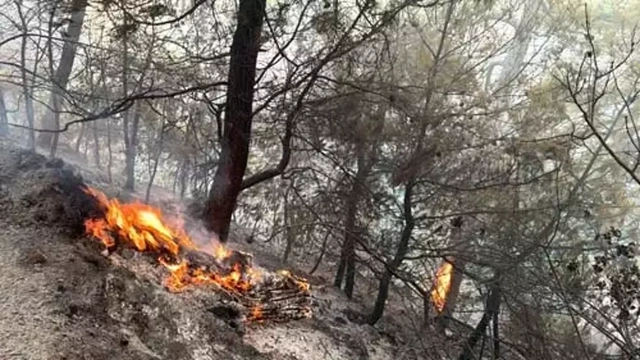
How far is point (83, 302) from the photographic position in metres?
3.89

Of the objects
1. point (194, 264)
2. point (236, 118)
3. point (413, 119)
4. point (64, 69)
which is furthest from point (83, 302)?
point (64, 69)

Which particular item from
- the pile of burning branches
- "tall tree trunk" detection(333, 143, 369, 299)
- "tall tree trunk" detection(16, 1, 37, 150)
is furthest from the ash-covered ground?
"tall tree trunk" detection(333, 143, 369, 299)

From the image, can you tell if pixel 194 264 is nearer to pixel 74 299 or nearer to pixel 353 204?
pixel 74 299

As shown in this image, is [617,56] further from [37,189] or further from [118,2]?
[37,189]

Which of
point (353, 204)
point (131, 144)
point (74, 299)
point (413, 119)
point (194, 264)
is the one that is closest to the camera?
point (74, 299)

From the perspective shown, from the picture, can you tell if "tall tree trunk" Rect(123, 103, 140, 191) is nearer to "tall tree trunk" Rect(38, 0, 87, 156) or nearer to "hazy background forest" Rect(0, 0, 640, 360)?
"tall tree trunk" Rect(38, 0, 87, 156)

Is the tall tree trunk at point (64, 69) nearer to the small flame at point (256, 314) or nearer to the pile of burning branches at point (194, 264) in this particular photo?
the pile of burning branches at point (194, 264)

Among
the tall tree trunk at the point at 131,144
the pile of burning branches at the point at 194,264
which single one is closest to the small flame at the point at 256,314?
the pile of burning branches at the point at 194,264

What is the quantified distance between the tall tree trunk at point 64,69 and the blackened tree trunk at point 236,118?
1606mm

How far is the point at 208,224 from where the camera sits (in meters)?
6.15

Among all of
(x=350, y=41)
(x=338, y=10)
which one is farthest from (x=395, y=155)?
(x=338, y=10)

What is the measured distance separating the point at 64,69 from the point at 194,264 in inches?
261

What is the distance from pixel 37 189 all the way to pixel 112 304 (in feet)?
5.38

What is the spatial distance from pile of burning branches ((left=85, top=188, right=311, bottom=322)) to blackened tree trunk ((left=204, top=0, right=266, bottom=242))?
44 cm
